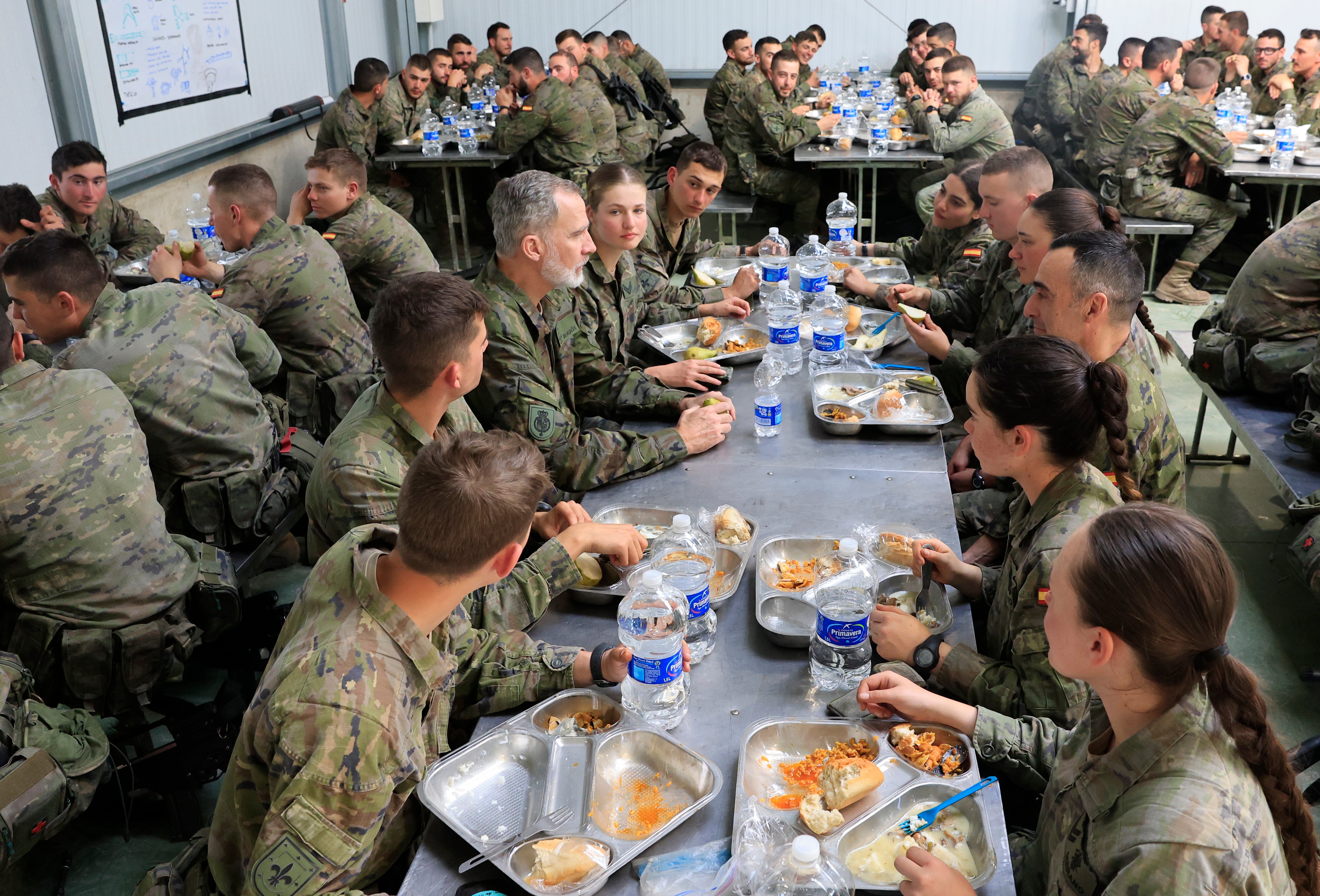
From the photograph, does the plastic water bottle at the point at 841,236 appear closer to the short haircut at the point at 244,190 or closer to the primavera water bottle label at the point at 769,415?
the primavera water bottle label at the point at 769,415

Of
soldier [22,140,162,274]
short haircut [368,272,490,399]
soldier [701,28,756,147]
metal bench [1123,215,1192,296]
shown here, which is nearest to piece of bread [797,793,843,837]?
short haircut [368,272,490,399]

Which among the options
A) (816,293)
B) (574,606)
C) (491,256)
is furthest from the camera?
(816,293)

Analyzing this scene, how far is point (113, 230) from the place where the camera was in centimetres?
591

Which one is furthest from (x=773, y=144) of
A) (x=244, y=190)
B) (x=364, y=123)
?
(x=244, y=190)

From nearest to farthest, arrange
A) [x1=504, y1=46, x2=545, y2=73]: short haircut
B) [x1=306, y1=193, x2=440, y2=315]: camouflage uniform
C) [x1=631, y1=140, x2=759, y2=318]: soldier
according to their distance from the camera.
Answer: [x1=631, y1=140, x2=759, y2=318]: soldier, [x1=306, y1=193, x2=440, y2=315]: camouflage uniform, [x1=504, y1=46, x2=545, y2=73]: short haircut

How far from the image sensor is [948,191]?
482 cm

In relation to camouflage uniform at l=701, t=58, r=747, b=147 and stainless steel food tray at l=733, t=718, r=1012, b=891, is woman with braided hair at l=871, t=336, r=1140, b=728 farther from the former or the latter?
camouflage uniform at l=701, t=58, r=747, b=147

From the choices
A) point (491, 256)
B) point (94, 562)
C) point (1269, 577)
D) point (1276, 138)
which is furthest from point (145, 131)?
point (1276, 138)

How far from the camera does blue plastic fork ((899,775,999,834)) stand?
5.47 feet

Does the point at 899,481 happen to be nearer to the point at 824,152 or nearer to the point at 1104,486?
the point at 1104,486

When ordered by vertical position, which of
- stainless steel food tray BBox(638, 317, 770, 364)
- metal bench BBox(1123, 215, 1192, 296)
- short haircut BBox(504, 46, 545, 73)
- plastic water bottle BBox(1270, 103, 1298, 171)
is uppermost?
short haircut BBox(504, 46, 545, 73)

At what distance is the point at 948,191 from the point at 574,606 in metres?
3.37

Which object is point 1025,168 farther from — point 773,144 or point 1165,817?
point 773,144

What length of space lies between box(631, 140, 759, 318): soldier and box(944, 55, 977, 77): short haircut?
364cm
